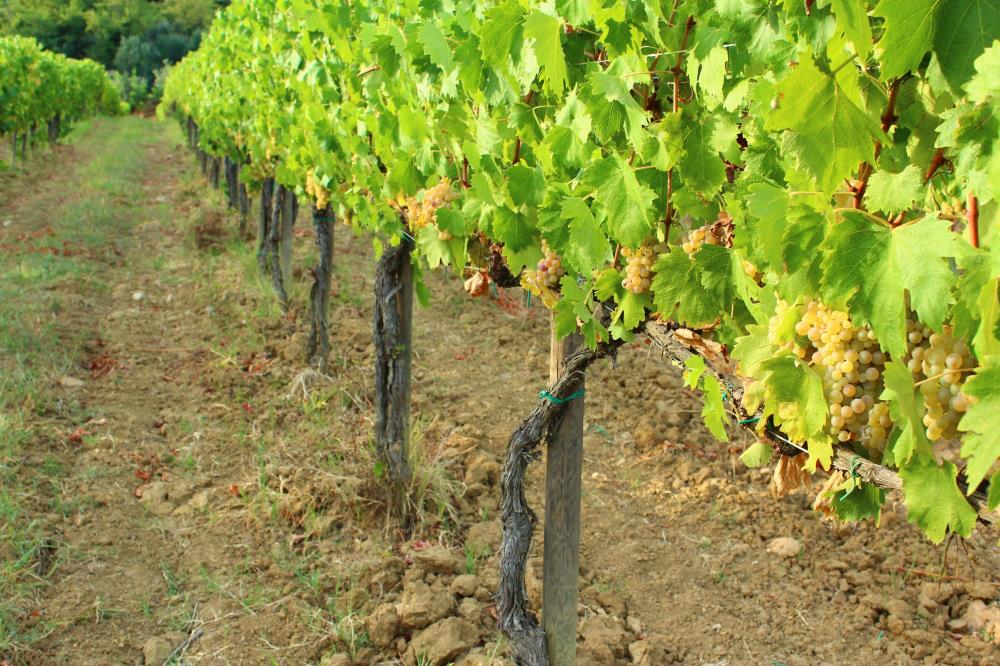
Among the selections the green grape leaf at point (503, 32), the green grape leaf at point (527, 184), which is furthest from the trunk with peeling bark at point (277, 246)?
Answer: the green grape leaf at point (503, 32)

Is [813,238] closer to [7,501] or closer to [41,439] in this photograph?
[7,501]

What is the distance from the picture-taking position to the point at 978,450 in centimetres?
85

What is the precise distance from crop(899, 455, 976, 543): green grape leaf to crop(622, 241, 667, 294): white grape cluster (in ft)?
2.60

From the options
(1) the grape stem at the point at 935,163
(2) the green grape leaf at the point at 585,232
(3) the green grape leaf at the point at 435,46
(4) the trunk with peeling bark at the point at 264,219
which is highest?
(3) the green grape leaf at the point at 435,46

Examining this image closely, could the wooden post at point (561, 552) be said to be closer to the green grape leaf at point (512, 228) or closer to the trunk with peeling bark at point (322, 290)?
the green grape leaf at point (512, 228)

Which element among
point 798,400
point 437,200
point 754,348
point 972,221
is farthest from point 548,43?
point 437,200

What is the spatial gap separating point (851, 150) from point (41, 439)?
4939mm

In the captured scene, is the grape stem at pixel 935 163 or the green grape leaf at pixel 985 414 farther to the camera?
the grape stem at pixel 935 163

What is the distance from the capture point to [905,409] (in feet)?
3.51

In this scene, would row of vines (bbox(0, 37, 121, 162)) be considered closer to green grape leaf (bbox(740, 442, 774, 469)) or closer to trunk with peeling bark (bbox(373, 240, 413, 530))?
trunk with peeling bark (bbox(373, 240, 413, 530))

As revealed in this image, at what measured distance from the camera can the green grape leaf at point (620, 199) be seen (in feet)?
4.97

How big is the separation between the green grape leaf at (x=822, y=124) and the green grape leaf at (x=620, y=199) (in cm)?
55

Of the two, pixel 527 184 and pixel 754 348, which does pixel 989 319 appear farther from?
pixel 527 184

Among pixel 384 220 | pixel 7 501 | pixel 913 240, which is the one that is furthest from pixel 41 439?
pixel 913 240
